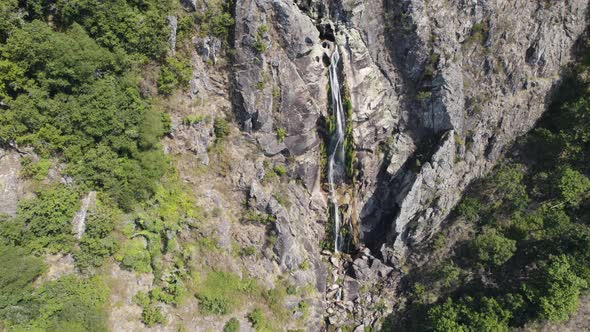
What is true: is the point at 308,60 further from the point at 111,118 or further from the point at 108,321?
the point at 108,321

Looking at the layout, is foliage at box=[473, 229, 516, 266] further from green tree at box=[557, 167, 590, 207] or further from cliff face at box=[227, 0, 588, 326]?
green tree at box=[557, 167, 590, 207]

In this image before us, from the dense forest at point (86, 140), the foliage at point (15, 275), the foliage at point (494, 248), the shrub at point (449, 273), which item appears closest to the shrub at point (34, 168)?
the dense forest at point (86, 140)

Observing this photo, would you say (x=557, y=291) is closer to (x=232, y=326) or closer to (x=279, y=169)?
(x=279, y=169)

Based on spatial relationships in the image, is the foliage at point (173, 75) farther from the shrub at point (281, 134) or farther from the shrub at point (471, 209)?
the shrub at point (471, 209)

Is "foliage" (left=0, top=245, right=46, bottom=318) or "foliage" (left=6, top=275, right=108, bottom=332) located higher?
"foliage" (left=0, top=245, right=46, bottom=318)

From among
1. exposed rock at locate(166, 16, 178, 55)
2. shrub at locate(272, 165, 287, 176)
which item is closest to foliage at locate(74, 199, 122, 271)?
exposed rock at locate(166, 16, 178, 55)

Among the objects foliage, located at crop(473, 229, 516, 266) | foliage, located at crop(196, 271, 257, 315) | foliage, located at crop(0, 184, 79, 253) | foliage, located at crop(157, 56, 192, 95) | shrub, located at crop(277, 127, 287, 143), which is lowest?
foliage, located at crop(196, 271, 257, 315)

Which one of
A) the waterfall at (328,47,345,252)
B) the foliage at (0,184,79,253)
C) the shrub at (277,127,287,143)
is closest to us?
the foliage at (0,184,79,253)
